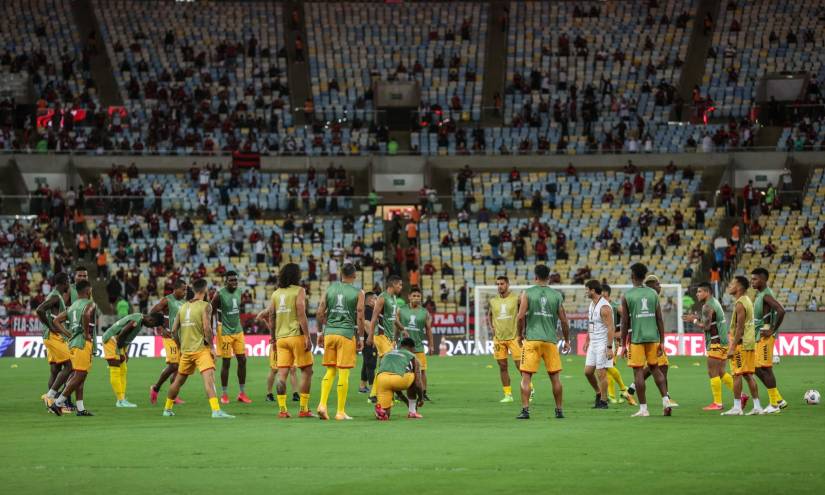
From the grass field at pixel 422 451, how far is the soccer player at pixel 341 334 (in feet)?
2.22

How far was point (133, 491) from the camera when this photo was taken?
11.6 metres

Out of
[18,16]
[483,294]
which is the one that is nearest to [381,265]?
[483,294]

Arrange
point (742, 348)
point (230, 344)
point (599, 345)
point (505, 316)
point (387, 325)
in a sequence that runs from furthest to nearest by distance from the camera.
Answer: point (387, 325)
point (230, 344)
point (505, 316)
point (599, 345)
point (742, 348)

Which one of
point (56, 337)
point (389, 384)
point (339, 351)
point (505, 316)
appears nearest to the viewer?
point (389, 384)

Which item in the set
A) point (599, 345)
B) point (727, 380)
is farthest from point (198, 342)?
point (727, 380)

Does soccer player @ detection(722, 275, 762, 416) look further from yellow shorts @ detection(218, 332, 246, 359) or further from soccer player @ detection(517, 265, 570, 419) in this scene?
yellow shorts @ detection(218, 332, 246, 359)

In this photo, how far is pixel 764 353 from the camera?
2000 centimetres

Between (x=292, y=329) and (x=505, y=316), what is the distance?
18.9ft

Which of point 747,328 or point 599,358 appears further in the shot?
point 599,358

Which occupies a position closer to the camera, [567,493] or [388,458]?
[567,493]

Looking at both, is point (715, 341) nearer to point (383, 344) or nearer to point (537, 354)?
point (537, 354)

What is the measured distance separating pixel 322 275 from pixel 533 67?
20.2 meters

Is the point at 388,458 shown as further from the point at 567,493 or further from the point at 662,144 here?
the point at 662,144

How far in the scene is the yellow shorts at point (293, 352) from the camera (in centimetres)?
1936
